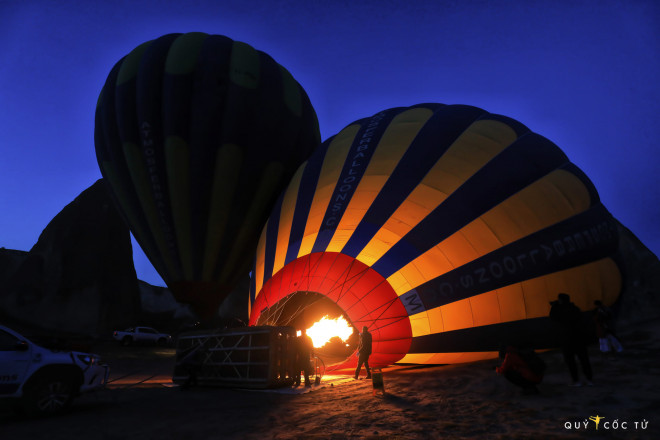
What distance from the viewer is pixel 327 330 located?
13.1 m

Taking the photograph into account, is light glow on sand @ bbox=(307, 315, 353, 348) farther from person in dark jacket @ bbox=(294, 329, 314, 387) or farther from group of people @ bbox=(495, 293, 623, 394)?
group of people @ bbox=(495, 293, 623, 394)

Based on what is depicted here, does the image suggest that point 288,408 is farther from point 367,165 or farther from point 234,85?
point 234,85

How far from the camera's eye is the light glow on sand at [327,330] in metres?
12.7

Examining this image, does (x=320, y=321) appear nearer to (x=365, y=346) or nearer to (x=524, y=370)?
(x=365, y=346)

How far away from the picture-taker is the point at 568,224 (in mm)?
7605

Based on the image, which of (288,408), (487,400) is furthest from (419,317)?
(288,408)

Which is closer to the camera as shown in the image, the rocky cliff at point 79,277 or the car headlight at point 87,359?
the car headlight at point 87,359

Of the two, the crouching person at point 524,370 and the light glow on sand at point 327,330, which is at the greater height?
the light glow on sand at point 327,330

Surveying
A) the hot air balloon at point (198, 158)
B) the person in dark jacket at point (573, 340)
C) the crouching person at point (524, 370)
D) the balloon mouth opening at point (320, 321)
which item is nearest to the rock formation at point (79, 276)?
the hot air balloon at point (198, 158)

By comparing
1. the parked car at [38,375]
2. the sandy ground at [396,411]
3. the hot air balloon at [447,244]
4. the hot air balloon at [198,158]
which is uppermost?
the hot air balloon at [198,158]

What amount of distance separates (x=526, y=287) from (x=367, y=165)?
12.7 feet

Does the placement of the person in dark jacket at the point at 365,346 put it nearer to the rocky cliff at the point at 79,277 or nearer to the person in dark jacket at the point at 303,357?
the person in dark jacket at the point at 303,357

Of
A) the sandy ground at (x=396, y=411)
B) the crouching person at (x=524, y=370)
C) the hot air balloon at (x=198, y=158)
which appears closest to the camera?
the sandy ground at (x=396, y=411)

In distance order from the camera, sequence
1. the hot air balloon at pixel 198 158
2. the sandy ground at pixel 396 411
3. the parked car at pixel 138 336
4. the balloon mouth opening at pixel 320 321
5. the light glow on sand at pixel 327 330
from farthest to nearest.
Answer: the parked car at pixel 138 336
the hot air balloon at pixel 198 158
the light glow on sand at pixel 327 330
the balloon mouth opening at pixel 320 321
the sandy ground at pixel 396 411
